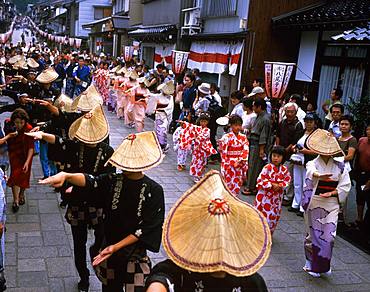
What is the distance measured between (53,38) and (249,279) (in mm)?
56760

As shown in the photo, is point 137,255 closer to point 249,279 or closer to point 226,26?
point 249,279

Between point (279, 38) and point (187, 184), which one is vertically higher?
point (279, 38)

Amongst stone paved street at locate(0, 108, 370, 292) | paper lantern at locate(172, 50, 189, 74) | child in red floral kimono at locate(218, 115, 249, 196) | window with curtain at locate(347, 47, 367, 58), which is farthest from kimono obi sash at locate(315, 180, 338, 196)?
paper lantern at locate(172, 50, 189, 74)

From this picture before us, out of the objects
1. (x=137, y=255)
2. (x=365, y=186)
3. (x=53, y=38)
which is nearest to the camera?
(x=137, y=255)

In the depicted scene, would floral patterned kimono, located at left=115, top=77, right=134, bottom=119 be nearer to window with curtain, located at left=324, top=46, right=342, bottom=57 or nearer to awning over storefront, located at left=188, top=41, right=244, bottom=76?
awning over storefront, located at left=188, top=41, right=244, bottom=76

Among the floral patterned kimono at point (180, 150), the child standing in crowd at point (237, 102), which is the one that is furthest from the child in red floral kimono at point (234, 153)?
the floral patterned kimono at point (180, 150)

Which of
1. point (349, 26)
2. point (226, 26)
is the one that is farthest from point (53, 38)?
point (349, 26)

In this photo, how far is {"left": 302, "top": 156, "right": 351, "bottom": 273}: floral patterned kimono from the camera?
5.25 metres

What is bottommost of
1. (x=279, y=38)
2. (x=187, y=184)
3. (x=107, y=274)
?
(x=187, y=184)

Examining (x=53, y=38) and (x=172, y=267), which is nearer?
(x=172, y=267)

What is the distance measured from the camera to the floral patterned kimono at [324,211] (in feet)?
17.2

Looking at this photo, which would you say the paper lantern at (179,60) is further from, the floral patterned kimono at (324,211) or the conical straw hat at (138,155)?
the conical straw hat at (138,155)

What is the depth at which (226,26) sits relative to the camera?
15.7 metres

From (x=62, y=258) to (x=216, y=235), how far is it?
12.4 ft
